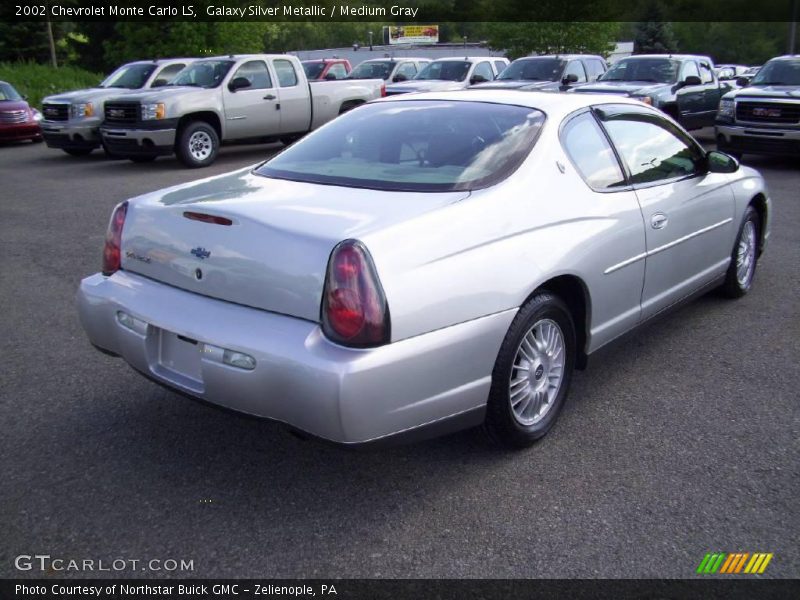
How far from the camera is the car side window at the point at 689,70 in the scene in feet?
49.7

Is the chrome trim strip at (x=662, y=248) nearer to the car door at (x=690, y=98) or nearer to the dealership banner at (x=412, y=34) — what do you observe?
the car door at (x=690, y=98)

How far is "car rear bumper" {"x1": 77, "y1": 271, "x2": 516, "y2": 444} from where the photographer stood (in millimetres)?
2781

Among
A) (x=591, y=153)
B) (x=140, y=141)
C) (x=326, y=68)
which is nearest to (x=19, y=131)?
(x=140, y=141)

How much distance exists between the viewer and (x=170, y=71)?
15711mm

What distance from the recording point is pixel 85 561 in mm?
2771

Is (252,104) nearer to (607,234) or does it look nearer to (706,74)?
(706,74)

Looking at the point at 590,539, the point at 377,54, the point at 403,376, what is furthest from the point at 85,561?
the point at 377,54

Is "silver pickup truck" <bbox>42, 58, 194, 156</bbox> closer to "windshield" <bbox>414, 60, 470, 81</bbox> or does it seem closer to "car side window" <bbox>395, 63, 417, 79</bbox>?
"windshield" <bbox>414, 60, 470, 81</bbox>

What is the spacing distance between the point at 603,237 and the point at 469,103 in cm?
104

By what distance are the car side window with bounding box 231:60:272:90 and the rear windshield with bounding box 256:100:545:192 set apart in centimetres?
1072

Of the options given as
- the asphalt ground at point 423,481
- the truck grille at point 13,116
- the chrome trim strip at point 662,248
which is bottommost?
the asphalt ground at point 423,481
